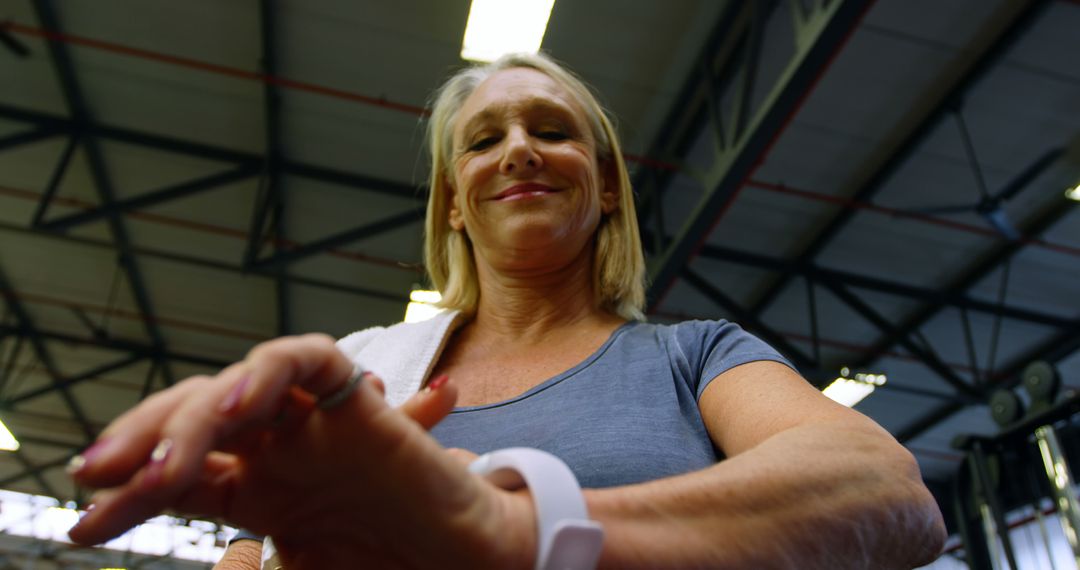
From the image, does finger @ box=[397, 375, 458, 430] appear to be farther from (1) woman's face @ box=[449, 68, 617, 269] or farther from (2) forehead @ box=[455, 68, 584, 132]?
(2) forehead @ box=[455, 68, 584, 132]

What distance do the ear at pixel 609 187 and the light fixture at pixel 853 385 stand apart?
23.7 feet

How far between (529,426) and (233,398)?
52 cm

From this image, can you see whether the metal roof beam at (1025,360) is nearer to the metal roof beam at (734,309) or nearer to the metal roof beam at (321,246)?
the metal roof beam at (734,309)

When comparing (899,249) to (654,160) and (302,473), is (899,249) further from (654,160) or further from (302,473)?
(302,473)

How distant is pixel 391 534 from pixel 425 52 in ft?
17.6

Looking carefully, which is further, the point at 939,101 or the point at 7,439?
the point at 7,439

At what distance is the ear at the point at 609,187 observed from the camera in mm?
1368

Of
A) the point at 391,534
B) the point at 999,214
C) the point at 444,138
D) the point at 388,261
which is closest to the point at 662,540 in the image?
the point at 391,534

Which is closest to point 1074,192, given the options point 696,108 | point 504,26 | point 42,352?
point 696,108

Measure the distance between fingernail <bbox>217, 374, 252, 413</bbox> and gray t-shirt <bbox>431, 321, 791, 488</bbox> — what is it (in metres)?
0.46

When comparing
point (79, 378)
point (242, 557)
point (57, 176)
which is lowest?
point (242, 557)

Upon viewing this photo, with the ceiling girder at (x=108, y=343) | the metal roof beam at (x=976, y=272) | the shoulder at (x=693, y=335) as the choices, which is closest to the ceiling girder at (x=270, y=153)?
the ceiling girder at (x=108, y=343)

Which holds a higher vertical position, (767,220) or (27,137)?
(27,137)

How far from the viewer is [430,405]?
58 cm
